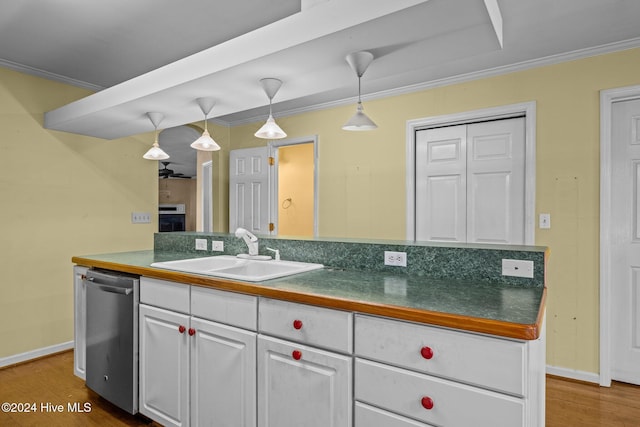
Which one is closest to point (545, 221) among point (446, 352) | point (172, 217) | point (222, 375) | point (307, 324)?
point (446, 352)

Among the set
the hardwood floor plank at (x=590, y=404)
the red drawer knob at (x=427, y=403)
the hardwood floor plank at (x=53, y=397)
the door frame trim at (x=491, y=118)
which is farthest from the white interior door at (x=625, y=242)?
the hardwood floor plank at (x=53, y=397)

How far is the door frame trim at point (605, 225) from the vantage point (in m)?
2.61

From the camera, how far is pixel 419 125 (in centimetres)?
343

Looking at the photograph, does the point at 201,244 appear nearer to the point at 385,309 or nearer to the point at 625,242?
the point at 385,309

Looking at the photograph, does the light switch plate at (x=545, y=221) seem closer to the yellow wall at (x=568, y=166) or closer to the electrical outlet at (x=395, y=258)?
the yellow wall at (x=568, y=166)

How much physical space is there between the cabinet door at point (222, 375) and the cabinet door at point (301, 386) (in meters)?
0.06

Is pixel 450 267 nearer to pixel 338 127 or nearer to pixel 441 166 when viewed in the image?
pixel 441 166

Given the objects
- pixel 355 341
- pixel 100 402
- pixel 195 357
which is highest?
pixel 355 341

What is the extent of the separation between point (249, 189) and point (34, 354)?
8.43ft

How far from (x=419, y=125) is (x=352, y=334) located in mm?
2589

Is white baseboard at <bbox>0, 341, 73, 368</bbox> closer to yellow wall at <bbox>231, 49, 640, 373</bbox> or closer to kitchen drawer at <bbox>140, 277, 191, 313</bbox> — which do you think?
kitchen drawer at <bbox>140, 277, 191, 313</bbox>

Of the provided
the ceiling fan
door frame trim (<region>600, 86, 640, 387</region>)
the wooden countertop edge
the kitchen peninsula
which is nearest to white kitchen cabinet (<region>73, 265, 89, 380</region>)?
the kitchen peninsula

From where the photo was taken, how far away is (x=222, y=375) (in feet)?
5.60

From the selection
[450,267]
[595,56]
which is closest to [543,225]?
[595,56]
